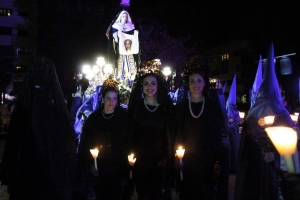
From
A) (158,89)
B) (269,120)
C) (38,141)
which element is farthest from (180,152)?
(38,141)

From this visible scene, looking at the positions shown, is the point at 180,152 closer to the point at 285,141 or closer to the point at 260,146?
the point at 260,146

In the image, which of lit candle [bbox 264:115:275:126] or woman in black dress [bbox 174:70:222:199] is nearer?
woman in black dress [bbox 174:70:222:199]

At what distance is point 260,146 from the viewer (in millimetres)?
4438

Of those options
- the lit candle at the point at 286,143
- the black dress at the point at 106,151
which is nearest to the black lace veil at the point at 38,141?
the black dress at the point at 106,151

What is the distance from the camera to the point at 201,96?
4285 mm

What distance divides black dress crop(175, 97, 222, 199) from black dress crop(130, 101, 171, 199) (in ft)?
0.69

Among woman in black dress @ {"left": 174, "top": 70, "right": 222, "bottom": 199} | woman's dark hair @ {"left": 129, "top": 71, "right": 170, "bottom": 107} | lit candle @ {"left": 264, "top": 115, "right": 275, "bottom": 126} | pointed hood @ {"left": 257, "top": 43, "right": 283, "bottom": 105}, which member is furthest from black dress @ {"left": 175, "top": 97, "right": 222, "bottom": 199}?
pointed hood @ {"left": 257, "top": 43, "right": 283, "bottom": 105}

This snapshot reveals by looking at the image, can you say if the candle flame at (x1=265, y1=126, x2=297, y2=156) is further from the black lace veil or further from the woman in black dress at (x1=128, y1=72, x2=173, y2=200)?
the woman in black dress at (x1=128, y1=72, x2=173, y2=200)

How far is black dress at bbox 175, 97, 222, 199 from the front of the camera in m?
3.95

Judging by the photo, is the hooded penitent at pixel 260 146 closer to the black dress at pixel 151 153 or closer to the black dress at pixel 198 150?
the black dress at pixel 198 150

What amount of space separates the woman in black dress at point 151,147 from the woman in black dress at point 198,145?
18 cm

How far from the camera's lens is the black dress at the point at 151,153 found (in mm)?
4109

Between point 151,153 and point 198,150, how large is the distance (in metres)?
0.57

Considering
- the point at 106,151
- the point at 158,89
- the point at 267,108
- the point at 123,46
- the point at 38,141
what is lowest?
the point at 106,151
